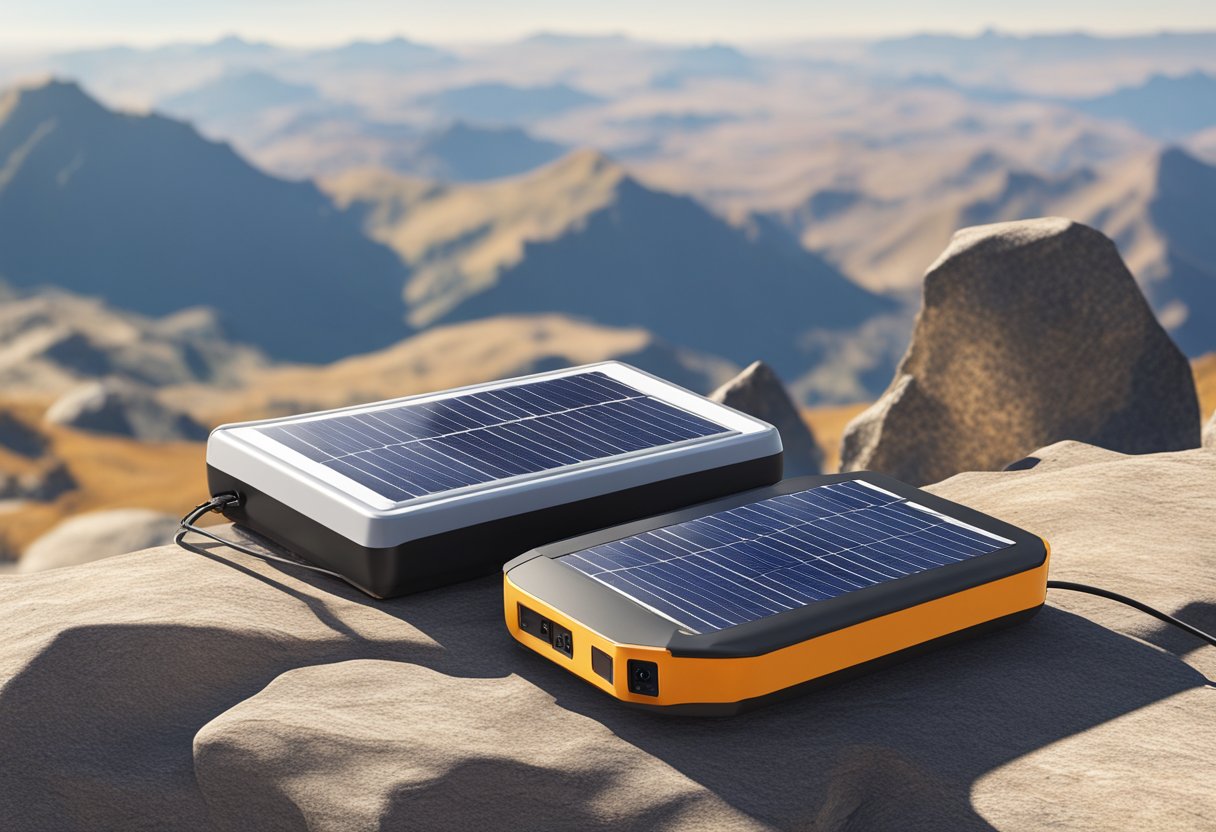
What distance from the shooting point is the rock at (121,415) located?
193ft

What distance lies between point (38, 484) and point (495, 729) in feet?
153

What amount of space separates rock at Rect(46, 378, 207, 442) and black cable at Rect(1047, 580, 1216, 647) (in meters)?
56.6

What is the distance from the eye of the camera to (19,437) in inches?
2029

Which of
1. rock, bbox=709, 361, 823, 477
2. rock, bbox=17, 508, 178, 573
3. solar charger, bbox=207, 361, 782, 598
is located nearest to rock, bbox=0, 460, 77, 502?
rock, bbox=17, 508, 178, 573

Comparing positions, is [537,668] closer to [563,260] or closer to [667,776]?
[667,776]

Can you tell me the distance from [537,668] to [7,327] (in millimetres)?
94810

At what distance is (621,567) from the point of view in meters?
5.49

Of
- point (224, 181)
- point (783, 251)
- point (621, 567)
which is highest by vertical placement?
point (621, 567)

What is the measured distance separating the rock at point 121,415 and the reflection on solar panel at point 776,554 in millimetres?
56012

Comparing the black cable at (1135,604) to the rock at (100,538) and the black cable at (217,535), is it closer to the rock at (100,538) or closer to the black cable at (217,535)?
the black cable at (217,535)

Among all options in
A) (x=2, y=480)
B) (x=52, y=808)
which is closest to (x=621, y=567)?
(x=52, y=808)

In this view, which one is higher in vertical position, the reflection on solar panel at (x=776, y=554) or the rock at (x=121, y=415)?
the reflection on solar panel at (x=776, y=554)

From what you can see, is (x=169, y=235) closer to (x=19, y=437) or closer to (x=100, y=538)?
(x=19, y=437)

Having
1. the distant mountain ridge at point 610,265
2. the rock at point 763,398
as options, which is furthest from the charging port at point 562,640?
the distant mountain ridge at point 610,265
